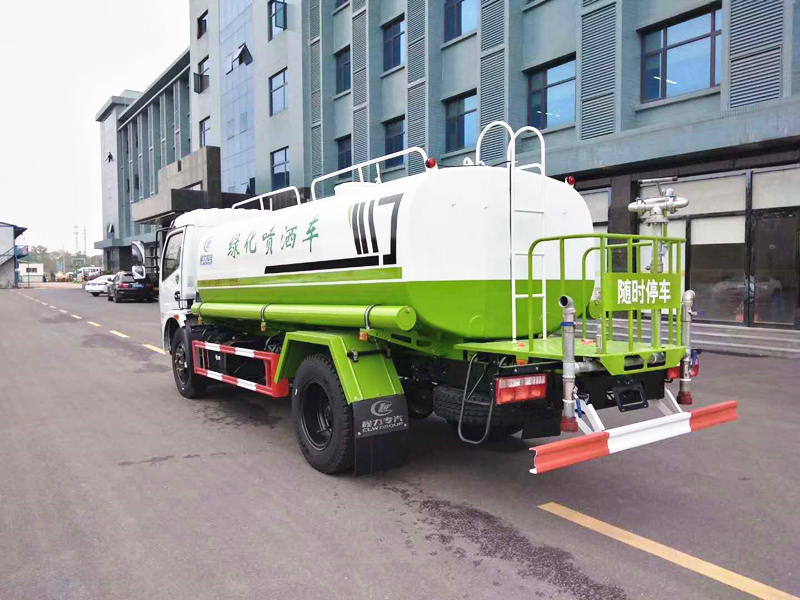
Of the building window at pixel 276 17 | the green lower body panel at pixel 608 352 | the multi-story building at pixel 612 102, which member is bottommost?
the green lower body panel at pixel 608 352

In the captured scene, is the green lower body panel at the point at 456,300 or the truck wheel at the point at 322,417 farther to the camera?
the truck wheel at the point at 322,417

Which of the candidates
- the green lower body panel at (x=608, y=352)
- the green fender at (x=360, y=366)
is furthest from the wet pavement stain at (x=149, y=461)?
the green lower body panel at (x=608, y=352)

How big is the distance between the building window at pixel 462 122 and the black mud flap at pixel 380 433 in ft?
49.2

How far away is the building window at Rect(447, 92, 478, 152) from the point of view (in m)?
19.1

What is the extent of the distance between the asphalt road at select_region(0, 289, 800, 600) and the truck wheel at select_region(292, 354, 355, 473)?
20 cm

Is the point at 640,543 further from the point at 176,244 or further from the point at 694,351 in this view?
the point at 176,244

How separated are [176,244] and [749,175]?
1108 centimetres

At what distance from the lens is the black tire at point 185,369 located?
27.5 feet

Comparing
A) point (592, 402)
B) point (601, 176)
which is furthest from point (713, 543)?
point (601, 176)

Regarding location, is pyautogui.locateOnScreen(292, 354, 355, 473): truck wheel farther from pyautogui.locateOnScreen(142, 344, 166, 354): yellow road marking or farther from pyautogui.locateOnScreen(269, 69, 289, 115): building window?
pyautogui.locateOnScreen(269, 69, 289, 115): building window

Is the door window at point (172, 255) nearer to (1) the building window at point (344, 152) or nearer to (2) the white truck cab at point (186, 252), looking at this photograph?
(2) the white truck cab at point (186, 252)

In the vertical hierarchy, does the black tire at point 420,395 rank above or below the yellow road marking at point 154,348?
above

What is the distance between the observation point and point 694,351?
191 inches

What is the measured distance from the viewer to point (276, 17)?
28.5 meters
